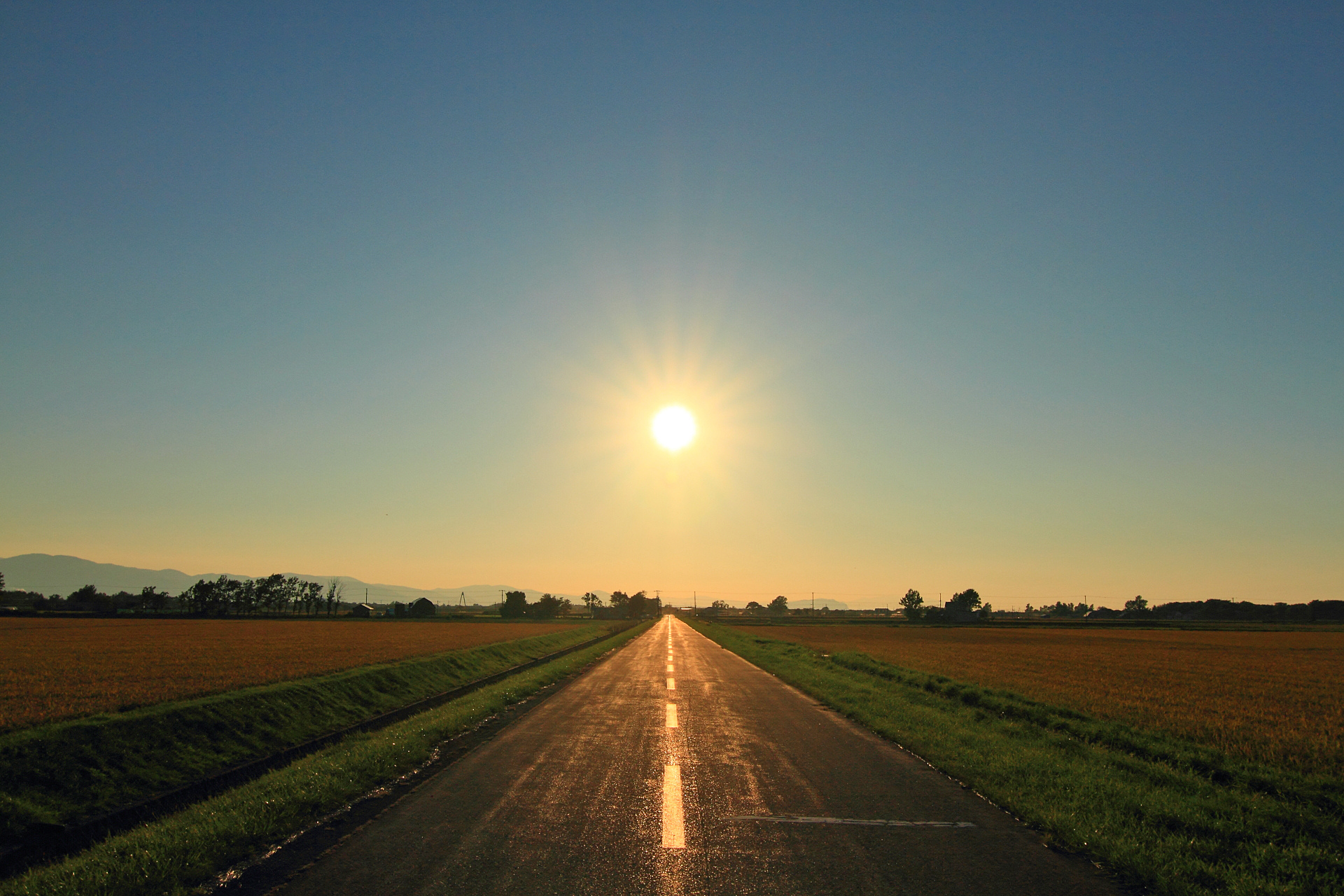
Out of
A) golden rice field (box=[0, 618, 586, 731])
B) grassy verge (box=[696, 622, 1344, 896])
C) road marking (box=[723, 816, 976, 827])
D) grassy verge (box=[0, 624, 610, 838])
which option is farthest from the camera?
golden rice field (box=[0, 618, 586, 731])

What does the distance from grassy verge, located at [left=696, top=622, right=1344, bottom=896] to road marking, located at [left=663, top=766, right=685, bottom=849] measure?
13.6 feet

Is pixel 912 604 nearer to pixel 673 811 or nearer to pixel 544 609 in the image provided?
pixel 544 609

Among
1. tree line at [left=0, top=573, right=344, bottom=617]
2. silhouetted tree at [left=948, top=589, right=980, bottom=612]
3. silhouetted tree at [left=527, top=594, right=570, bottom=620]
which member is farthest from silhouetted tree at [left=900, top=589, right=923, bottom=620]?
tree line at [left=0, top=573, right=344, bottom=617]

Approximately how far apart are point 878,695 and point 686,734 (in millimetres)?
9799

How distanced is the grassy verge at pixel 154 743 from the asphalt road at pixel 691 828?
14.6 feet

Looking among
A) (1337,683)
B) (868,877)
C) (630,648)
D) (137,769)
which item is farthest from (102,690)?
(1337,683)

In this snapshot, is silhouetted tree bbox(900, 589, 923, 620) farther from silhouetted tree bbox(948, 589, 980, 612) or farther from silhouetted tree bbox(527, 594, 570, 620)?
silhouetted tree bbox(527, 594, 570, 620)

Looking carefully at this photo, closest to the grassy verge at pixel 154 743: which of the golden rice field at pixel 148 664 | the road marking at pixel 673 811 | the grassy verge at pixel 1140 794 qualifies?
the golden rice field at pixel 148 664

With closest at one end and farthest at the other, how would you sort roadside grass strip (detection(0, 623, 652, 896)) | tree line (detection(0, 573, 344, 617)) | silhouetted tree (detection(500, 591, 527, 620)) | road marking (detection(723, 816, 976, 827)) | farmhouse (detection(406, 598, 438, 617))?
1. roadside grass strip (detection(0, 623, 652, 896))
2. road marking (detection(723, 816, 976, 827))
3. tree line (detection(0, 573, 344, 617))
4. farmhouse (detection(406, 598, 438, 617))
5. silhouetted tree (detection(500, 591, 527, 620))

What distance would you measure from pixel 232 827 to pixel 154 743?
20.5 feet

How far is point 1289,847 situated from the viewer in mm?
8078

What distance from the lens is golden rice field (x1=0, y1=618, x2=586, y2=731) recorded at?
55.4ft

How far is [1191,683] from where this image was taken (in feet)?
101

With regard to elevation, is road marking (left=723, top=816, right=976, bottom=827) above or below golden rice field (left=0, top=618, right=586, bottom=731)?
below
